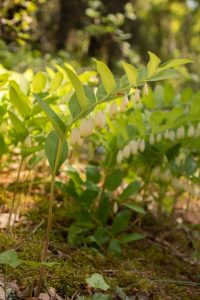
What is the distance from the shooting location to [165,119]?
2.57 meters

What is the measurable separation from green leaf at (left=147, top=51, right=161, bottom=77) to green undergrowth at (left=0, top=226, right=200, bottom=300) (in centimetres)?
71

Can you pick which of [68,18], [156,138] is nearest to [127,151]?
[156,138]

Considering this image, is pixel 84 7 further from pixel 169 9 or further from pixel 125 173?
pixel 125 173

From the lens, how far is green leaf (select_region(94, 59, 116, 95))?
56.2 inches

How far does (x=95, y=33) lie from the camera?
6547 millimetres

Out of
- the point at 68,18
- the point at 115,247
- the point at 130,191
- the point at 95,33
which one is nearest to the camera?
the point at 115,247

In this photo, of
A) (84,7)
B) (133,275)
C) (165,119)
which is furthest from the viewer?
(84,7)

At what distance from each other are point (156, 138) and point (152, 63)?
1.08m

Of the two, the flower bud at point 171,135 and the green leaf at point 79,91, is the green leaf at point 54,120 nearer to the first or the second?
the green leaf at point 79,91

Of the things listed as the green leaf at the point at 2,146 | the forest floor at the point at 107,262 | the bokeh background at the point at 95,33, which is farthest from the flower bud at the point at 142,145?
the bokeh background at the point at 95,33

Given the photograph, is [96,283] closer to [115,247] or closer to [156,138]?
[115,247]

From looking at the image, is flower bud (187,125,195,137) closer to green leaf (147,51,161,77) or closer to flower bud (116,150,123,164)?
flower bud (116,150,123,164)

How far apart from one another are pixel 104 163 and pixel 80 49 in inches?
196

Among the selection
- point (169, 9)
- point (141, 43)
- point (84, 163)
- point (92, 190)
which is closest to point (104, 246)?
point (92, 190)
